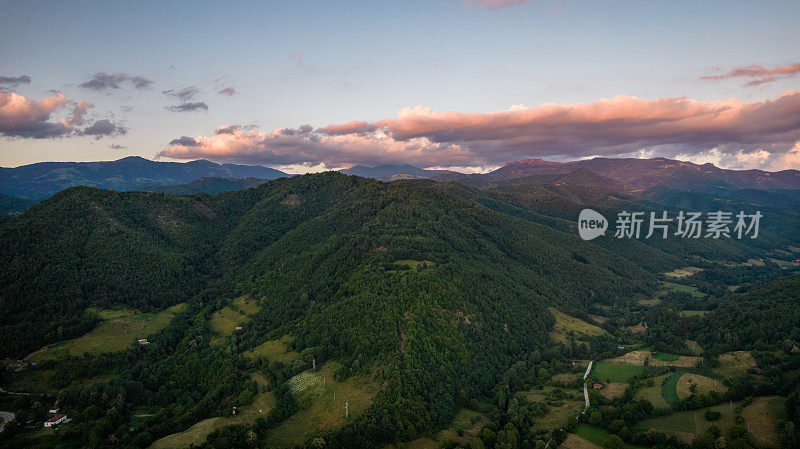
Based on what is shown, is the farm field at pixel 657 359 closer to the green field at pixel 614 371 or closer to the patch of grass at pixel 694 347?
the green field at pixel 614 371

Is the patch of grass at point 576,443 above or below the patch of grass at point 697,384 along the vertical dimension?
below

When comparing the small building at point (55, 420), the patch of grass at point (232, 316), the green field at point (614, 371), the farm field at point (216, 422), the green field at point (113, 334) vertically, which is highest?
the green field at point (113, 334)

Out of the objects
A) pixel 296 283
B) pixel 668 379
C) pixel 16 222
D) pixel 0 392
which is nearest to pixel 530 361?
pixel 668 379

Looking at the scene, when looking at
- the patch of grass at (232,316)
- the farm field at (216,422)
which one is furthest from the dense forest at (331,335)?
the farm field at (216,422)

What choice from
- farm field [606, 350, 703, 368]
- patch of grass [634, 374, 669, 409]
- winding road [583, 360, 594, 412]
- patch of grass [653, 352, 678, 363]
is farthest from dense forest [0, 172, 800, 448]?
farm field [606, 350, 703, 368]

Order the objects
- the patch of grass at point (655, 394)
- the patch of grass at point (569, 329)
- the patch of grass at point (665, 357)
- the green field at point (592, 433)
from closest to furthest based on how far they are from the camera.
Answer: the green field at point (592, 433) → the patch of grass at point (655, 394) → the patch of grass at point (665, 357) → the patch of grass at point (569, 329)

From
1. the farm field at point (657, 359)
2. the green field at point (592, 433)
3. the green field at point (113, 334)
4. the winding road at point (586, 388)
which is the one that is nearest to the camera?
the green field at point (592, 433)
